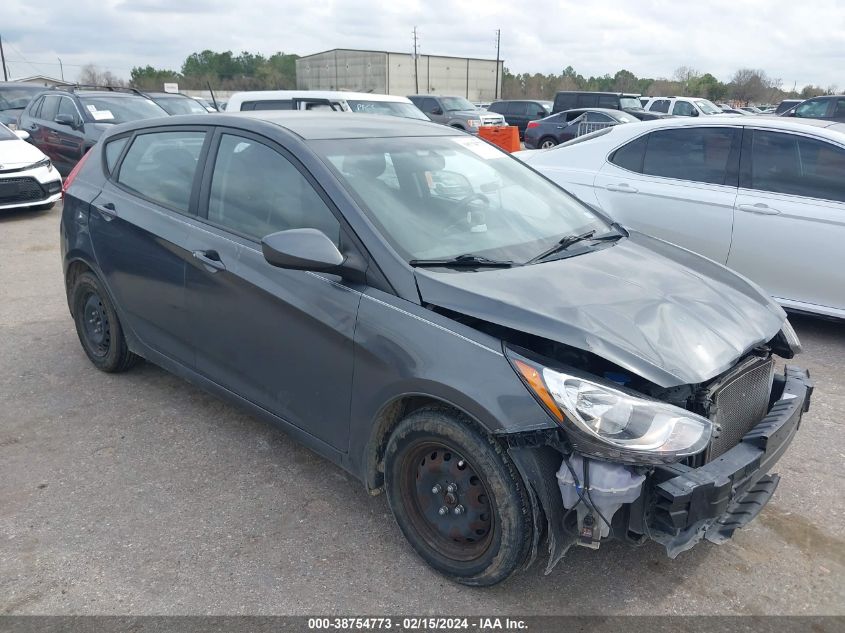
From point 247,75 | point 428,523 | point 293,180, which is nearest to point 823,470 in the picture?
point 428,523

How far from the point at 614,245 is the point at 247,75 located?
308ft

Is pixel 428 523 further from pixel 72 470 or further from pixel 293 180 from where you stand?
pixel 72 470

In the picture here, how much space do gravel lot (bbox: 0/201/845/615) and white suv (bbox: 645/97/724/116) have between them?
22.6 meters

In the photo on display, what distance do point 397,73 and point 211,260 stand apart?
2549 inches

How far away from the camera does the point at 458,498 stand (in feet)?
8.57

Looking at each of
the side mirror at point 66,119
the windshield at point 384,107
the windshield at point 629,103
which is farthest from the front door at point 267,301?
the windshield at point 629,103

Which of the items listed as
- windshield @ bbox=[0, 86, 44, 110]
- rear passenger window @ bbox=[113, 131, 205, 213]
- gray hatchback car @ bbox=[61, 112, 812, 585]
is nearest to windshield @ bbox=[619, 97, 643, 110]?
windshield @ bbox=[0, 86, 44, 110]

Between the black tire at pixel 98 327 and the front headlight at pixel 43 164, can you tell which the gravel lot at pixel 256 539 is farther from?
the front headlight at pixel 43 164

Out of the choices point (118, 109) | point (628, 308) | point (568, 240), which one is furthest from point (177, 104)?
point (628, 308)

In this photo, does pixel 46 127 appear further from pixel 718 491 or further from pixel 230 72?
pixel 230 72

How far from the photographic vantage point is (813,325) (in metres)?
5.64

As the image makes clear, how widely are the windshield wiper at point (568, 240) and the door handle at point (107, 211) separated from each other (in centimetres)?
252

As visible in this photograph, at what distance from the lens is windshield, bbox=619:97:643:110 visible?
2495cm

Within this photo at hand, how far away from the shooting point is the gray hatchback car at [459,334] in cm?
232
